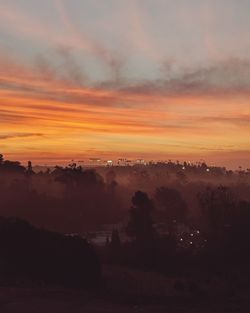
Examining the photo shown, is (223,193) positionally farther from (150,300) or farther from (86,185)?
(150,300)

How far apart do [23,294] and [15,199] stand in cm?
7123

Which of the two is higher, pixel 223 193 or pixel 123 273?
pixel 223 193

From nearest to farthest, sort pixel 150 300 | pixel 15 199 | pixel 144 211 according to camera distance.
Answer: pixel 150 300
pixel 144 211
pixel 15 199

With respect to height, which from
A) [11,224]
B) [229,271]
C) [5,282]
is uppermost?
[11,224]

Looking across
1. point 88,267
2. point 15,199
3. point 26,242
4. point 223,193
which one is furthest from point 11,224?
point 15,199

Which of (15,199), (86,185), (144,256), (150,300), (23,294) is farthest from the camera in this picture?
(86,185)

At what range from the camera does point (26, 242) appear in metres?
29.1

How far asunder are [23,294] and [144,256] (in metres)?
31.3

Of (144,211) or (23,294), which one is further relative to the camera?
(144,211)

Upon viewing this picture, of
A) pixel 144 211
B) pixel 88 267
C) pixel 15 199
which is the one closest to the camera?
pixel 88 267

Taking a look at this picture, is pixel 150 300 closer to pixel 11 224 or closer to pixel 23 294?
pixel 23 294

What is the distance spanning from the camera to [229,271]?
44.6 meters

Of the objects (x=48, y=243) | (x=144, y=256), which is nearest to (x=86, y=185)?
(x=144, y=256)

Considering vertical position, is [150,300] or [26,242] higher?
[26,242]
